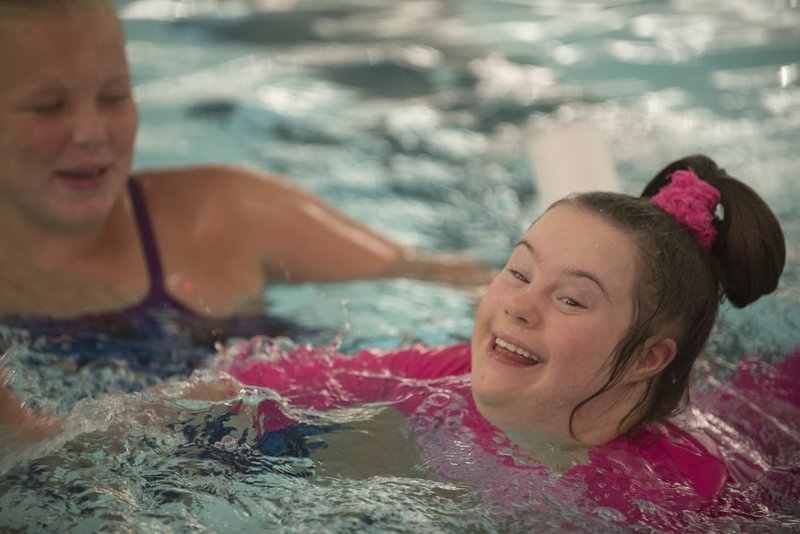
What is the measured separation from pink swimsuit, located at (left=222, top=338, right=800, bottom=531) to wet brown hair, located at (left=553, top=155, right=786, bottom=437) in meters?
0.10

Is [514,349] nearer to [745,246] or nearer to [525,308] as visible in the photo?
[525,308]

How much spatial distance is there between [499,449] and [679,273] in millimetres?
463

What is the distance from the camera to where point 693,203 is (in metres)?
2.05

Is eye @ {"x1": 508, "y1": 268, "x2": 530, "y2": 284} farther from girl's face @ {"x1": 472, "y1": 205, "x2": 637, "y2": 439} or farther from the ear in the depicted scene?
the ear

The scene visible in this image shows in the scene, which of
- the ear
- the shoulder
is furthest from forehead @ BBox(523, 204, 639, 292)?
the shoulder

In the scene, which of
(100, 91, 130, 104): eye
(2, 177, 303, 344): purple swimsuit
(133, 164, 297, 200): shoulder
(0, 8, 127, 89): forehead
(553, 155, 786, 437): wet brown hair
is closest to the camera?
(553, 155, 786, 437): wet brown hair

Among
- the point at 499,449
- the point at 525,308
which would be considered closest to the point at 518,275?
the point at 525,308

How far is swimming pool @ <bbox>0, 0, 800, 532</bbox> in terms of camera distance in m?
1.87

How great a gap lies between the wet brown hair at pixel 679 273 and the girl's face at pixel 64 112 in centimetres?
106

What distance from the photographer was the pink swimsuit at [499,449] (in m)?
1.91

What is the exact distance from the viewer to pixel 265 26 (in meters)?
5.88

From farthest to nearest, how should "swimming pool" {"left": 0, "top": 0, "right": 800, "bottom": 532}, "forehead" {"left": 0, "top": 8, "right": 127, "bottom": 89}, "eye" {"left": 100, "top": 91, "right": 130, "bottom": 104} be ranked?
"eye" {"left": 100, "top": 91, "right": 130, "bottom": 104}, "forehead" {"left": 0, "top": 8, "right": 127, "bottom": 89}, "swimming pool" {"left": 0, "top": 0, "right": 800, "bottom": 532}

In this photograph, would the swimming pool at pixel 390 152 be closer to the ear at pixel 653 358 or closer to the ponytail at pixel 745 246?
the ear at pixel 653 358

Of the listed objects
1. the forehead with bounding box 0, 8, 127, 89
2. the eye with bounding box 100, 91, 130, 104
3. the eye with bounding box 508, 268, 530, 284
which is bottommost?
the eye with bounding box 508, 268, 530, 284
